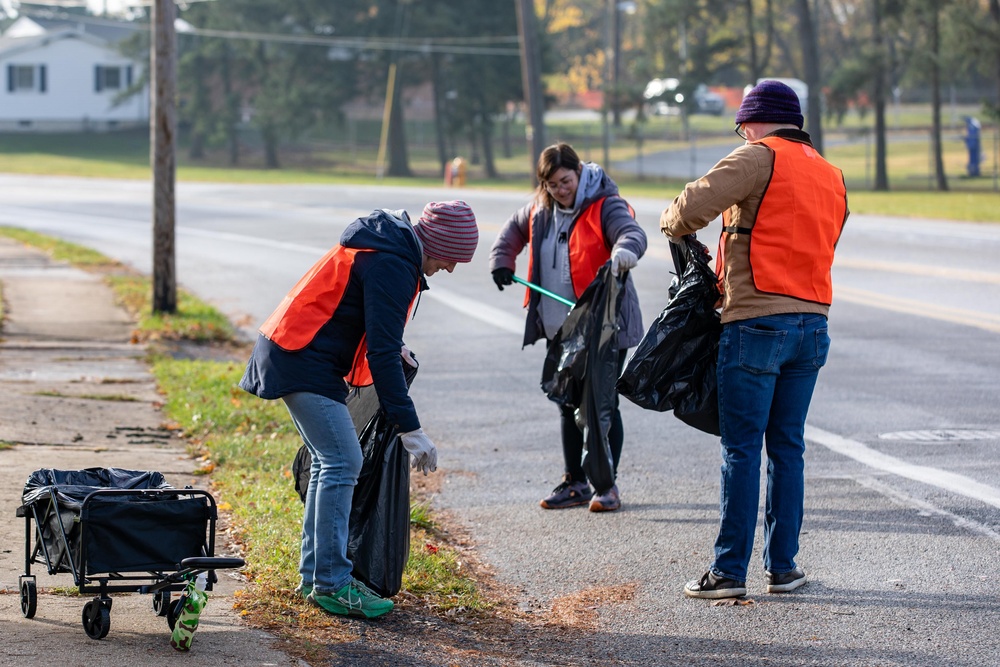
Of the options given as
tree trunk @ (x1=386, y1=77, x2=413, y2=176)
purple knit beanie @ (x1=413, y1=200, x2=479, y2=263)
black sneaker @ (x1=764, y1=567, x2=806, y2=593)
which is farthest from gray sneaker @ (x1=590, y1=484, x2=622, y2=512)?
tree trunk @ (x1=386, y1=77, x2=413, y2=176)

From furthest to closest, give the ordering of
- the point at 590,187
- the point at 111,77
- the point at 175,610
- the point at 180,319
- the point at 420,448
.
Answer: the point at 111,77 < the point at 180,319 < the point at 590,187 < the point at 420,448 < the point at 175,610

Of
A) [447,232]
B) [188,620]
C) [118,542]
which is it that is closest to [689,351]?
[447,232]

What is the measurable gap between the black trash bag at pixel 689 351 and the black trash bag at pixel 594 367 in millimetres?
894

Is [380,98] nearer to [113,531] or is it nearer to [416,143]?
[416,143]

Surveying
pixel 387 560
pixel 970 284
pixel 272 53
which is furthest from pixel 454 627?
pixel 272 53

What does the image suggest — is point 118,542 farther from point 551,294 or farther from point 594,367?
point 551,294

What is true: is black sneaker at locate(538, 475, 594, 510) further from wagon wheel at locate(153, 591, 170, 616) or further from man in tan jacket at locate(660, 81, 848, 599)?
wagon wheel at locate(153, 591, 170, 616)

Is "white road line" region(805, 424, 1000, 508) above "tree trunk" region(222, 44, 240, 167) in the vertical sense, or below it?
below

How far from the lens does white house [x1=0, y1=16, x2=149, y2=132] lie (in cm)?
6675

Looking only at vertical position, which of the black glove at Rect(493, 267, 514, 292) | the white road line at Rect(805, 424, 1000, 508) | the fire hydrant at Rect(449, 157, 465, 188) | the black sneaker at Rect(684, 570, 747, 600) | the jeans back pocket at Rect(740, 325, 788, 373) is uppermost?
the fire hydrant at Rect(449, 157, 465, 188)

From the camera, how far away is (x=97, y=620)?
14.5ft

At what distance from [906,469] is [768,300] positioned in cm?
276

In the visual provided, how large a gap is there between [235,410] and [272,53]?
50538 mm

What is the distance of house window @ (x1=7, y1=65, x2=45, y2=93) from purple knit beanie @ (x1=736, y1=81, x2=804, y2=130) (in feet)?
223
